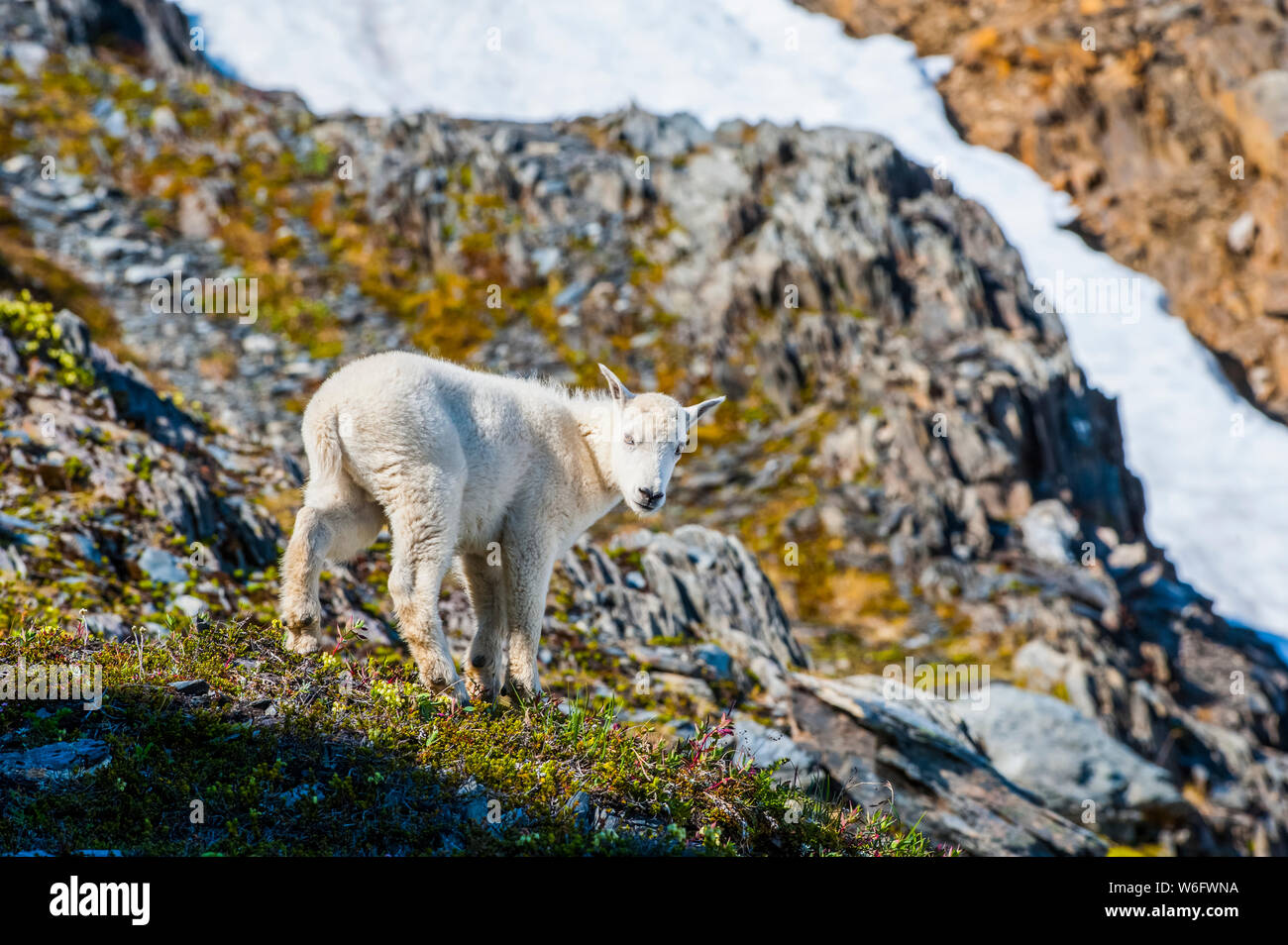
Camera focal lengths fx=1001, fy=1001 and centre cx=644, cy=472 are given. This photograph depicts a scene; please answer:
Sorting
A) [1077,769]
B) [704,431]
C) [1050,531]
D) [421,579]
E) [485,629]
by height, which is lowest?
[1077,769]

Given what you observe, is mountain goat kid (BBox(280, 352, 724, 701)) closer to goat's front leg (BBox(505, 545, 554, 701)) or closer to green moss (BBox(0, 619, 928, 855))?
goat's front leg (BBox(505, 545, 554, 701))

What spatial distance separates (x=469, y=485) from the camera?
8211 millimetres

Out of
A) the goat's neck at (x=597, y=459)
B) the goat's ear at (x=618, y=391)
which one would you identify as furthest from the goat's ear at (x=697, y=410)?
the goat's neck at (x=597, y=459)

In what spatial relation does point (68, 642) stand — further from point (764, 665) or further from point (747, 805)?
point (764, 665)

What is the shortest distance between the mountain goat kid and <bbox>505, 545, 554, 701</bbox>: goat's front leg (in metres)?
0.01

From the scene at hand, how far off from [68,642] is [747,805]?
18.0 ft

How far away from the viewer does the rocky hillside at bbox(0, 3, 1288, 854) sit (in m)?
12.0

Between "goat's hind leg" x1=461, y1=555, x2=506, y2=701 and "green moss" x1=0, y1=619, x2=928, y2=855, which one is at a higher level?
"goat's hind leg" x1=461, y1=555, x2=506, y2=701

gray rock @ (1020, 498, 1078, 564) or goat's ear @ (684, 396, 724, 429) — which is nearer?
goat's ear @ (684, 396, 724, 429)

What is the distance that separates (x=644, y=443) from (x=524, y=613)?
1.79 metres

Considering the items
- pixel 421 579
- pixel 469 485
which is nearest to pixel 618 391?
pixel 469 485

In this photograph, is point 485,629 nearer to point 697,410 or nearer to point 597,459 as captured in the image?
point 597,459

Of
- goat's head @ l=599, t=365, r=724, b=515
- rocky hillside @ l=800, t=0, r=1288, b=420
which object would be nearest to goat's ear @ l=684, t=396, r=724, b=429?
goat's head @ l=599, t=365, r=724, b=515

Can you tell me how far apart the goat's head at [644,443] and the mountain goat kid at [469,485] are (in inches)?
0.6
